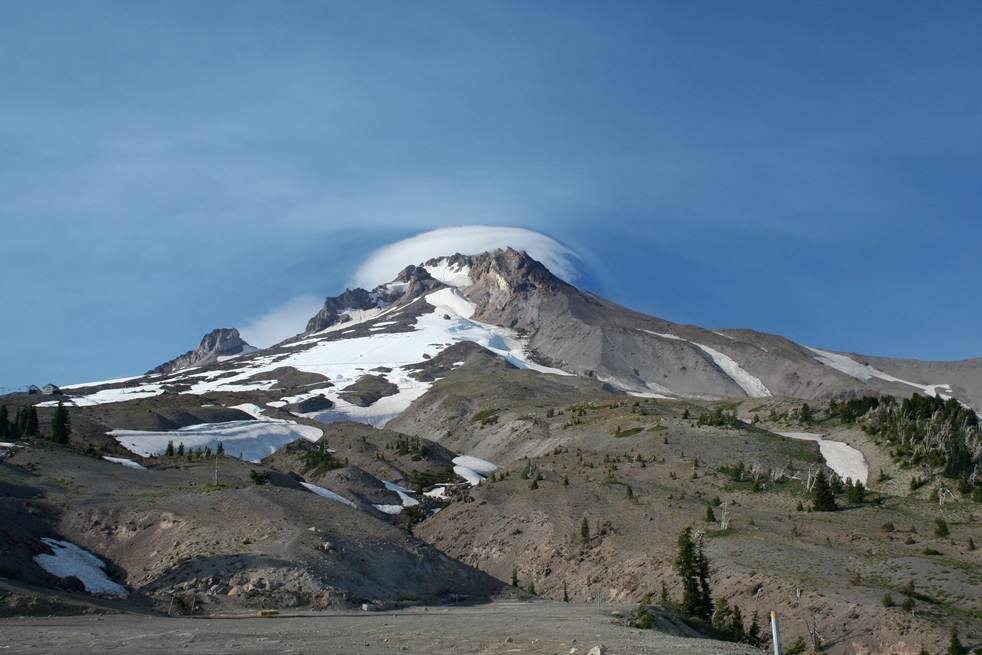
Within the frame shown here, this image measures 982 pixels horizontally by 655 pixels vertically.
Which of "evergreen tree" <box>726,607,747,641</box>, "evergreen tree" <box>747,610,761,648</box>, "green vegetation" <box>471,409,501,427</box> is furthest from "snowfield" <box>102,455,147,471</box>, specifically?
"green vegetation" <box>471,409,501,427</box>

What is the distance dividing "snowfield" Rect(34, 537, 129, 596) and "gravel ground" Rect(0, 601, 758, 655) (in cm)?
814

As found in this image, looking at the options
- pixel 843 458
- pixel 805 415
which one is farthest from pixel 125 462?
pixel 805 415

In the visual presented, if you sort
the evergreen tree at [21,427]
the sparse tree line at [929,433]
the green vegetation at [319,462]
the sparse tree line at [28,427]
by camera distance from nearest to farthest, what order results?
1. the sparse tree line at [929,433]
2. the sparse tree line at [28,427]
3. the evergreen tree at [21,427]
4. the green vegetation at [319,462]

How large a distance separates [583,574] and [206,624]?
2959 centimetres

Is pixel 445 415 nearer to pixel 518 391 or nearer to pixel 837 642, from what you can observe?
pixel 518 391

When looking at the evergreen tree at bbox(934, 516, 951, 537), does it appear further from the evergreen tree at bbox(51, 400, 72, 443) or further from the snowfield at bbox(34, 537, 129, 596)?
the evergreen tree at bbox(51, 400, 72, 443)

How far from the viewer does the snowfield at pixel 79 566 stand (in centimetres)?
3506

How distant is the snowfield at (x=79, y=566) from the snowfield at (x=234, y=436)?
2484 inches

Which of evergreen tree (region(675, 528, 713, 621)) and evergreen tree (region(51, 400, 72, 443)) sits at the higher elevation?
evergreen tree (region(51, 400, 72, 443))

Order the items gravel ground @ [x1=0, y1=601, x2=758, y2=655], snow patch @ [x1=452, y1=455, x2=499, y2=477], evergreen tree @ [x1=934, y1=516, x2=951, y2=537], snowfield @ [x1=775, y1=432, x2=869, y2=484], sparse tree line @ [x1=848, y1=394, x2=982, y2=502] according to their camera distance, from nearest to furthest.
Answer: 1. gravel ground @ [x1=0, y1=601, x2=758, y2=655]
2. evergreen tree @ [x1=934, y1=516, x2=951, y2=537]
3. sparse tree line @ [x1=848, y1=394, x2=982, y2=502]
4. snowfield @ [x1=775, y1=432, x2=869, y2=484]
5. snow patch @ [x1=452, y1=455, x2=499, y2=477]

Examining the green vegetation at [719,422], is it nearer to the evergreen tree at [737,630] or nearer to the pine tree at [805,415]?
the pine tree at [805,415]

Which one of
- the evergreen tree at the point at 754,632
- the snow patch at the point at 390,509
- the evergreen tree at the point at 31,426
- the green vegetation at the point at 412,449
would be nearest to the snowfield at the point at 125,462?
the evergreen tree at the point at 31,426

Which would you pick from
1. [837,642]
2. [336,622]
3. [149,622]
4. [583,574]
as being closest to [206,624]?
[149,622]

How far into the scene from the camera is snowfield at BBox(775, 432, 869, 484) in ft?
242
